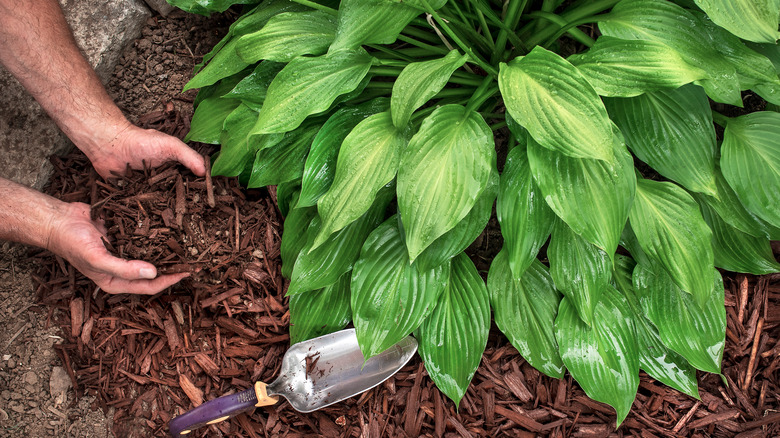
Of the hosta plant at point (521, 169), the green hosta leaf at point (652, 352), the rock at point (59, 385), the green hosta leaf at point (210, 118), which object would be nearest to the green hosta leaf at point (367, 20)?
the hosta plant at point (521, 169)

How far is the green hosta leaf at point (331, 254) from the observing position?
1356mm

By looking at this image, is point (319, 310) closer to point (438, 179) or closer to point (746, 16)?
point (438, 179)

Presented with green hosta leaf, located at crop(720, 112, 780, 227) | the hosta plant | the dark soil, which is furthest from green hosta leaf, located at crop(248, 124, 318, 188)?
green hosta leaf, located at crop(720, 112, 780, 227)

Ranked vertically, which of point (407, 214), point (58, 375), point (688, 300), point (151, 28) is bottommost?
point (58, 375)

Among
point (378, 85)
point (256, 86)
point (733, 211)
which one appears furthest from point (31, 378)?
point (733, 211)

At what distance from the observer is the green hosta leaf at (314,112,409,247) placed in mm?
1180

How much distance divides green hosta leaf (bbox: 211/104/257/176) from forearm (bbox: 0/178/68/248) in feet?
1.66

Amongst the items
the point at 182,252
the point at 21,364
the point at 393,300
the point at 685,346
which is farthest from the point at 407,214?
the point at 21,364

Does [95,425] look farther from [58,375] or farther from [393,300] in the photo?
[393,300]

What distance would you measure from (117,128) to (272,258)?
635 mm

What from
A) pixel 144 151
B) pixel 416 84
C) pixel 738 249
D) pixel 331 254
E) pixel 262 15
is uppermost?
pixel 262 15

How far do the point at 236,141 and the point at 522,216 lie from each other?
2.79ft

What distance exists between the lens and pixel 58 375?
154cm

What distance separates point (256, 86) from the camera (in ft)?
4.73
